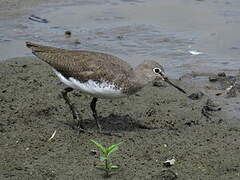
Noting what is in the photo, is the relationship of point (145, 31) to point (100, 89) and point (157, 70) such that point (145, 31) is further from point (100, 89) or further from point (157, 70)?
point (100, 89)

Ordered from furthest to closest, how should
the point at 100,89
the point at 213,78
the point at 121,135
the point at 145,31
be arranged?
1. the point at 145,31
2. the point at 213,78
3. the point at 121,135
4. the point at 100,89

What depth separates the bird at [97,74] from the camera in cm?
778

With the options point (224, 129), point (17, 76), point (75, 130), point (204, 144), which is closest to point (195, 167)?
point (204, 144)

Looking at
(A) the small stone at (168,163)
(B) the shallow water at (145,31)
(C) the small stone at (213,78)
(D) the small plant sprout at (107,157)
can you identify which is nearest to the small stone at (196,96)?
(C) the small stone at (213,78)

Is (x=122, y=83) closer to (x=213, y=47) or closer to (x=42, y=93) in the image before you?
(x=42, y=93)

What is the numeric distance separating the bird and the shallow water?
2154 millimetres

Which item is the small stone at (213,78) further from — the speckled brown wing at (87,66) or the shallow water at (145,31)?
the speckled brown wing at (87,66)

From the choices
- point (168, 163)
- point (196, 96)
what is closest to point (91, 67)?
point (168, 163)

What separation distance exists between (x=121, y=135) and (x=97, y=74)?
877 millimetres

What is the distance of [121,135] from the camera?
25.8 ft

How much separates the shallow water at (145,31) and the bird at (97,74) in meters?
2.15

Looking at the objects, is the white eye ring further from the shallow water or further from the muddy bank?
the shallow water

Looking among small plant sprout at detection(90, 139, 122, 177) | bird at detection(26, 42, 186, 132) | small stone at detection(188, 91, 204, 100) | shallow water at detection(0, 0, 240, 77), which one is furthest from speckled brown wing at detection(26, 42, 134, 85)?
shallow water at detection(0, 0, 240, 77)

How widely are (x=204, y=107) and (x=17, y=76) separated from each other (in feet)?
11.0
